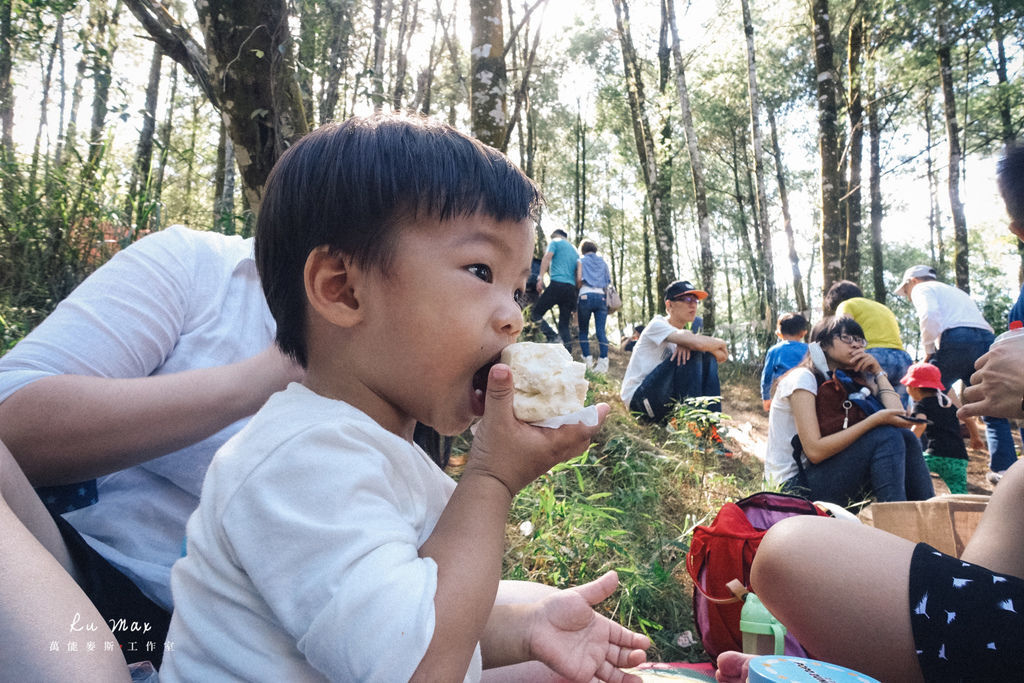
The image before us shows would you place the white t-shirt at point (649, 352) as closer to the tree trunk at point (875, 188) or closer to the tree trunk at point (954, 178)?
the tree trunk at point (954, 178)

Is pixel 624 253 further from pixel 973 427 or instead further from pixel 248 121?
pixel 248 121

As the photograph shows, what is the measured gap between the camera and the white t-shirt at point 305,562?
2.80ft

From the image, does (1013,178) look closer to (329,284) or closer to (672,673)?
(672,673)

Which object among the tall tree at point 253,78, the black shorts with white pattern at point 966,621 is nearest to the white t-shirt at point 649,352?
A: the tall tree at point 253,78

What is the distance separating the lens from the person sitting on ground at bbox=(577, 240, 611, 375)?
31.7ft

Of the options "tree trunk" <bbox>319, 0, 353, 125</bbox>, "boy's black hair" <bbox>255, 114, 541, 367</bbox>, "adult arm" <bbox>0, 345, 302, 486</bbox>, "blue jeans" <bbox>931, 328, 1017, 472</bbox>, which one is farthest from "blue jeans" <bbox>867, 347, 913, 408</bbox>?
"tree trunk" <bbox>319, 0, 353, 125</bbox>

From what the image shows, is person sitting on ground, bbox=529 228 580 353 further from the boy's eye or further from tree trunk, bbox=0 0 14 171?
the boy's eye

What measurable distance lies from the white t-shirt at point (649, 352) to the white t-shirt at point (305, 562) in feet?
18.0

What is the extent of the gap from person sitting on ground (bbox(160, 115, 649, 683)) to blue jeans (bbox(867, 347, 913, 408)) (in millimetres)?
5831

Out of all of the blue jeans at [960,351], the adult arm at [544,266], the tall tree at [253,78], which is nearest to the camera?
the tall tree at [253,78]

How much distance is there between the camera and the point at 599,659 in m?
1.29

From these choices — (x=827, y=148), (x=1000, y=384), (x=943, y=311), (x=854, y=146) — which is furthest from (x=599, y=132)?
(x=1000, y=384)

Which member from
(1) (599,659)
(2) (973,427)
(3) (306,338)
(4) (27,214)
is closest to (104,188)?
(4) (27,214)

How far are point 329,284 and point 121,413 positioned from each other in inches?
21.2
